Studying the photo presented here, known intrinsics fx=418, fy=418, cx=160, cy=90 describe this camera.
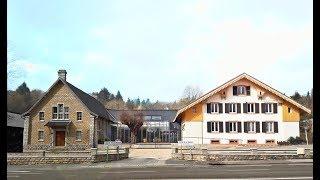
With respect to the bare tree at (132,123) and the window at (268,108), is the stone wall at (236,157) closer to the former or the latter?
the window at (268,108)

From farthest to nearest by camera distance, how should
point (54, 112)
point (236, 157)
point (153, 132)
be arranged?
point (153, 132) < point (54, 112) < point (236, 157)

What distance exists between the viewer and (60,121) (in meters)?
50.4

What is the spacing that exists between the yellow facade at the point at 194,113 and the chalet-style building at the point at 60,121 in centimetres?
1107

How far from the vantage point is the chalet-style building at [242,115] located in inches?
1955

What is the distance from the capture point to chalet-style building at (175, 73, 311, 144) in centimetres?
4966

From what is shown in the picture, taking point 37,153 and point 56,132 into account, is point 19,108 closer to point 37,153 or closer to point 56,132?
point 56,132

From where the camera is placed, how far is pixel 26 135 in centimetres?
5016

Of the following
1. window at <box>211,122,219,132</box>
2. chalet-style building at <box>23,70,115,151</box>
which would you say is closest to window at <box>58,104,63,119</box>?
chalet-style building at <box>23,70,115,151</box>

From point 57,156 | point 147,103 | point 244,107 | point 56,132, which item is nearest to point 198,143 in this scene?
point 244,107

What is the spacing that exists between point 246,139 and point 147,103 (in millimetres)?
112203

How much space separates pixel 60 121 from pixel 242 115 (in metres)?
21.9

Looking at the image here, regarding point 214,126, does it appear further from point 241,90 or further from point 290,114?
point 290,114

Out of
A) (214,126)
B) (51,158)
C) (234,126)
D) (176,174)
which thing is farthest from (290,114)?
(176,174)

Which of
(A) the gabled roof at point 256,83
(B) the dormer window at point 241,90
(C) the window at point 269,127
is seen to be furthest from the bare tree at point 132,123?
(C) the window at point 269,127
